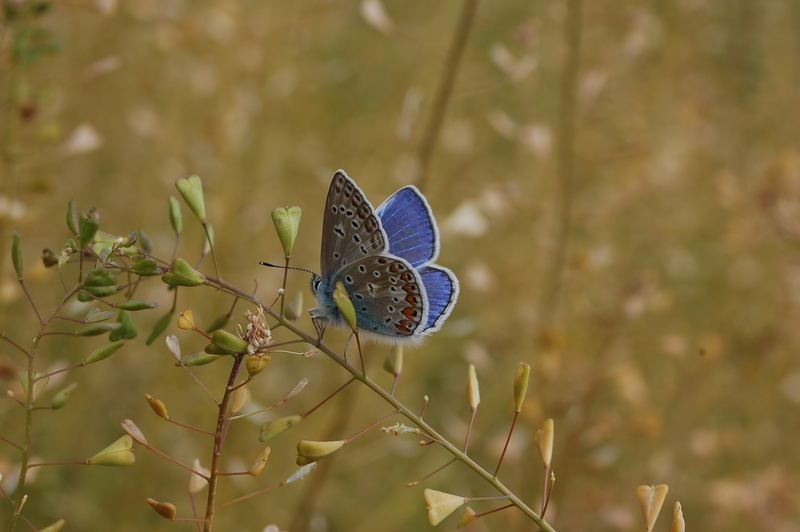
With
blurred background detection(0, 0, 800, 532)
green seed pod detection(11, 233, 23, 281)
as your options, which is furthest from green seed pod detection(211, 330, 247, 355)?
blurred background detection(0, 0, 800, 532)

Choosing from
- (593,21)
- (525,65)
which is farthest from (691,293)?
(525,65)

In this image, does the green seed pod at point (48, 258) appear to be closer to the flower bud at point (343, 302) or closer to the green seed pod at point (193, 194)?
the green seed pod at point (193, 194)

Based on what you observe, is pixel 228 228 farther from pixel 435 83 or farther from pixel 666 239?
pixel 666 239

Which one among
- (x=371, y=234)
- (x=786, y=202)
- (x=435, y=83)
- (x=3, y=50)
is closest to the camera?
(x=371, y=234)

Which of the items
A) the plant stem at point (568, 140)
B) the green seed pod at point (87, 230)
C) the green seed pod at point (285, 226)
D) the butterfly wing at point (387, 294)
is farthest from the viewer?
the plant stem at point (568, 140)

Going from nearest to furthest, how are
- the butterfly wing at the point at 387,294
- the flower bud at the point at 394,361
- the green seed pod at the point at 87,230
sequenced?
1. the green seed pod at the point at 87,230
2. the flower bud at the point at 394,361
3. the butterfly wing at the point at 387,294

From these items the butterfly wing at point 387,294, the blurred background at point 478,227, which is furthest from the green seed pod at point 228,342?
the blurred background at point 478,227
